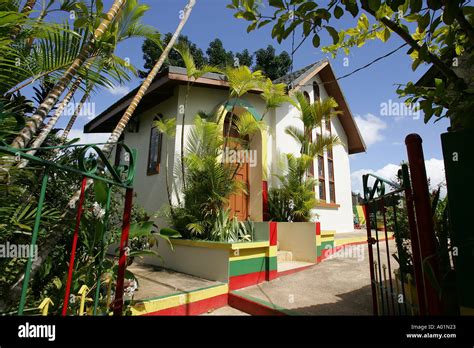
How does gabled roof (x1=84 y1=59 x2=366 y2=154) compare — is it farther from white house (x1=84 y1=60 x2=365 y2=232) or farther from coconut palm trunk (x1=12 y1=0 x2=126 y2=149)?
coconut palm trunk (x1=12 y1=0 x2=126 y2=149)

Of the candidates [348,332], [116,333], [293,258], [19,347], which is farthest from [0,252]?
[293,258]

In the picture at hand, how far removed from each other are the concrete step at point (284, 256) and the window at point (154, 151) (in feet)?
12.9

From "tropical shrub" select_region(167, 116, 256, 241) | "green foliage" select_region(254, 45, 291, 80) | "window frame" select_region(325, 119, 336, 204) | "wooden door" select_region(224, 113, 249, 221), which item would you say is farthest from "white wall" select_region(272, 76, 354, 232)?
"green foliage" select_region(254, 45, 291, 80)

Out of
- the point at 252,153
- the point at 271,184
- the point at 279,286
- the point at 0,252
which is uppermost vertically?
the point at 252,153

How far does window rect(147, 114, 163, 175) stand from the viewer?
23.8ft

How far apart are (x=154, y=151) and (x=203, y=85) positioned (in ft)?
8.26

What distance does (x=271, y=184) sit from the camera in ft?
24.7

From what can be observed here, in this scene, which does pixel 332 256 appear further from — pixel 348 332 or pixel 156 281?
pixel 348 332

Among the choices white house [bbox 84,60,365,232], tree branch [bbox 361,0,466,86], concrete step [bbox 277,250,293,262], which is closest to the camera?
tree branch [bbox 361,0,466,86]

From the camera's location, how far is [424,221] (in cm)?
174

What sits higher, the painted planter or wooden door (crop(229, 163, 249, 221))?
wooden door (crop(229, 163, 249, 221))

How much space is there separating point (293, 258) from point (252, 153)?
3141mm

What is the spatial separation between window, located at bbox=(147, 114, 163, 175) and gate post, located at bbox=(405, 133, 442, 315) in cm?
628

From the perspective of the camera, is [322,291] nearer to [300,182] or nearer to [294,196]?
[294,196]
